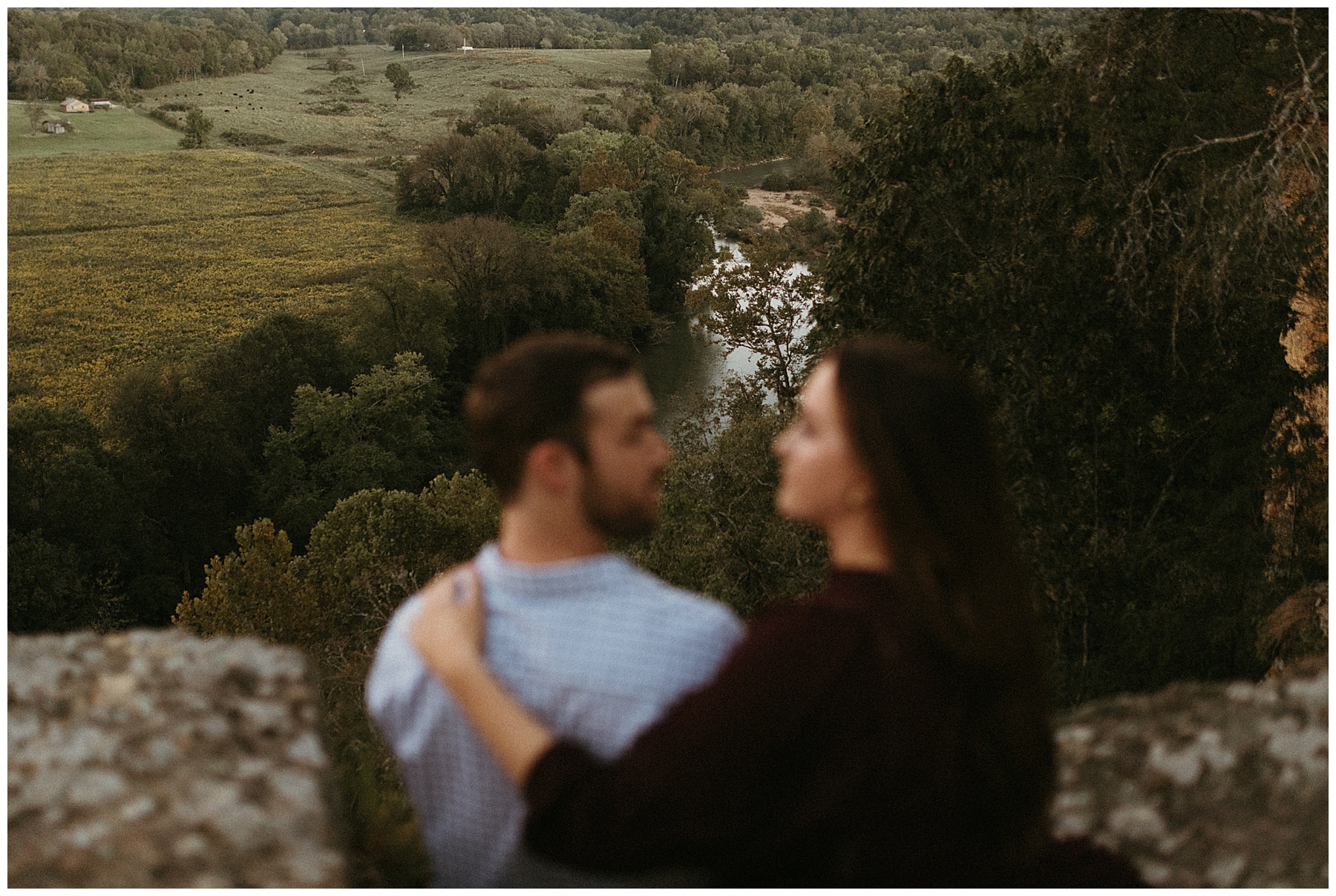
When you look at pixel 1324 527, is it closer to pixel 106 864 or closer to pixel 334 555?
pixel 106 864

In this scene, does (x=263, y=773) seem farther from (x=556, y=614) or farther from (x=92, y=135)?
(x=92, y=135)

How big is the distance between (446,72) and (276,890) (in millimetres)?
81313

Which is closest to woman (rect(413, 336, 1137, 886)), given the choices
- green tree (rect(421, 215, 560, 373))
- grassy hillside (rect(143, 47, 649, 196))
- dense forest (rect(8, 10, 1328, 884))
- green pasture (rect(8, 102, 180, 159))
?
dense forest (rect(8, 10, 1328, 884))

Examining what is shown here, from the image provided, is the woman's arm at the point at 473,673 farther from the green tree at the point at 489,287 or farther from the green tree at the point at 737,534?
the green tree at the point at 489,287

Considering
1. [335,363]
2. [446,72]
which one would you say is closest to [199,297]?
[335,363]

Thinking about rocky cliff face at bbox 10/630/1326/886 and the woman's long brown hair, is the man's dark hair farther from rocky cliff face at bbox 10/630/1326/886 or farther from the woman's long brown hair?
rocky cliff face at bbox 10/630/1326/886

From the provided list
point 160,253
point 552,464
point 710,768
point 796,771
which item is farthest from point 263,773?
point 160,253

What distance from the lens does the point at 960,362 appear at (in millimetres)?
12094

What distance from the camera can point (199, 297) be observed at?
150ft

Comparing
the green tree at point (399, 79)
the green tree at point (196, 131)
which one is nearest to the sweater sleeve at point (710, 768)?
the green tree at point (196, 131)

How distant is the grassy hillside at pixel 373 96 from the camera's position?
65.7 metres

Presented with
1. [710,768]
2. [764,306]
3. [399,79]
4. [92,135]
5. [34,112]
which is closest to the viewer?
[710,768]

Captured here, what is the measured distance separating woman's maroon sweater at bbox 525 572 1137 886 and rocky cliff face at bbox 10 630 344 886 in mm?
716

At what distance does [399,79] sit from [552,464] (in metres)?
78.6
